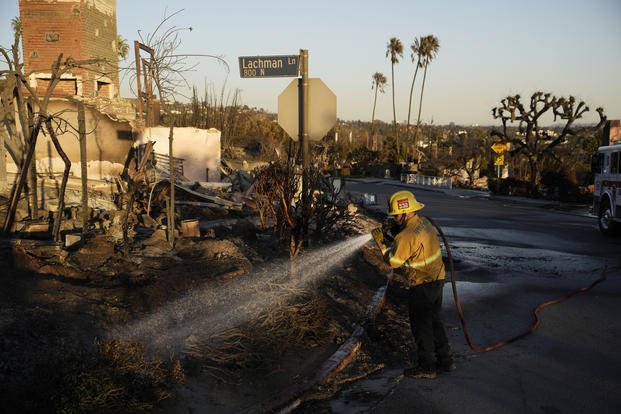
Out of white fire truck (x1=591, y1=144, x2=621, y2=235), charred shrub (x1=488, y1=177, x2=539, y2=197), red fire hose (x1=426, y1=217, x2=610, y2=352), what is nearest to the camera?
red fire hose (x1=426, y1=217, x2=610, y2=352)

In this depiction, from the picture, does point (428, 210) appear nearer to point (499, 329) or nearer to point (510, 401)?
point (499, 329)

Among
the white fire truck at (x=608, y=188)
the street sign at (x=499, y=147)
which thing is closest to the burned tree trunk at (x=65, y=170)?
the white fire truck at (x=608, y=188)

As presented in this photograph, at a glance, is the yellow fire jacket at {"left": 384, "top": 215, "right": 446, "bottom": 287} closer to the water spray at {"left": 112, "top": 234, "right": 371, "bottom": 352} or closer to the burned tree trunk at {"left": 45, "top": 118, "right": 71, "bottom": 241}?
the water spray at {"left": 112, "top": 234, "right": 371, "bottom": 352}

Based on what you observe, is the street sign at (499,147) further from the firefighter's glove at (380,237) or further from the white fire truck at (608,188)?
the firefighter's glove at (380,237)

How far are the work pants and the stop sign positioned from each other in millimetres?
3203

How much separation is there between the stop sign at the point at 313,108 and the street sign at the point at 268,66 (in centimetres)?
20

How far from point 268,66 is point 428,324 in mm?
4426

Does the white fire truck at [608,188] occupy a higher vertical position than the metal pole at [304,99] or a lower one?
lower

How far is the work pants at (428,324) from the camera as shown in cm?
566

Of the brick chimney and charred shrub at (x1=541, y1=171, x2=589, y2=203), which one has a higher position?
the brick chimney

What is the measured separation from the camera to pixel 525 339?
273 inches

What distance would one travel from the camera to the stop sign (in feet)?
27.1

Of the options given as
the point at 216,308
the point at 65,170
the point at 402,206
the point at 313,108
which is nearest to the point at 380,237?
the point at 402,206

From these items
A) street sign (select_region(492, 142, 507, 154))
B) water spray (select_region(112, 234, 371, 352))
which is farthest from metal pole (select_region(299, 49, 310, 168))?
street sign (select_region(492, 142, 507, 154))
